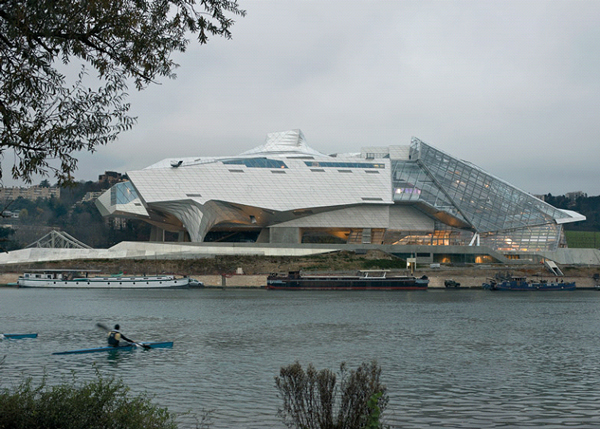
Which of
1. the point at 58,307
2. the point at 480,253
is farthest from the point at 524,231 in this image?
the point at 58,307

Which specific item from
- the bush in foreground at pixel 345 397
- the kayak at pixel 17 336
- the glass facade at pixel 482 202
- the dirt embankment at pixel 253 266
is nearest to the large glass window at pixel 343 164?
the glass facade at pixel 482 202

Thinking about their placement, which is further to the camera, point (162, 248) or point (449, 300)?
point (162, 248)

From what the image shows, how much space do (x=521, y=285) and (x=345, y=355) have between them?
59.2m

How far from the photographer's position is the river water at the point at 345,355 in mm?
18172

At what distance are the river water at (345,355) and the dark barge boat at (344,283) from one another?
22662 millimetres

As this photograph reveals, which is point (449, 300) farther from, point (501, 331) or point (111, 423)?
point (111, 423)

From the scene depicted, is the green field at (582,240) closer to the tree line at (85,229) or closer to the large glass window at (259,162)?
the large glass window at (259,162)

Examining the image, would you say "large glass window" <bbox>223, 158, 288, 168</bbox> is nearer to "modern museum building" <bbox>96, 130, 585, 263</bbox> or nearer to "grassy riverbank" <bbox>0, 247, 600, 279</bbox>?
"modern museum building" <bbox>96, 130, 585, 263</bbox>

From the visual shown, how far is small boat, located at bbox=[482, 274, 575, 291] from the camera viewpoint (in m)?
81.6

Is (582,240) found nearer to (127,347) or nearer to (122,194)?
(122,194)

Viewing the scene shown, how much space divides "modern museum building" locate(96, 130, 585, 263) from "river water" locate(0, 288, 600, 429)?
35521mm

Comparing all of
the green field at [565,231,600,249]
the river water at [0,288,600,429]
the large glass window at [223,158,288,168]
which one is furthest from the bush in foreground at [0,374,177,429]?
the green field at [565,231,600,249]

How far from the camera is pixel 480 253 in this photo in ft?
305

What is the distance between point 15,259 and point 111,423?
269 ft
